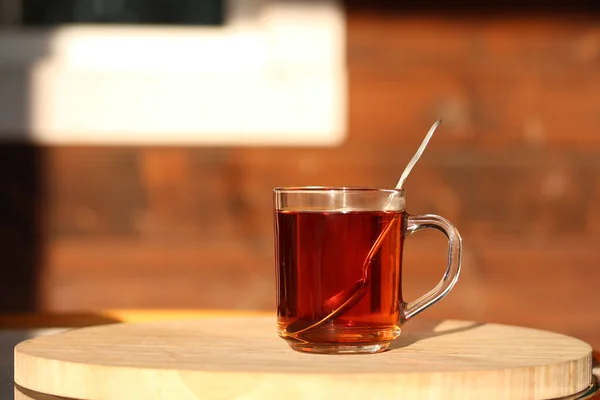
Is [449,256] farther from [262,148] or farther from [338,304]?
[262,148]

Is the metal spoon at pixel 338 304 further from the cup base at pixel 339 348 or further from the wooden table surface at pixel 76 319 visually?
the wooden table surface at pixel 76 319

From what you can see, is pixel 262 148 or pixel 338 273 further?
pixel 262 148

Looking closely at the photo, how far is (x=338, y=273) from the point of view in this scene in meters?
0.82

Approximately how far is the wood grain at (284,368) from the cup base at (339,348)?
0.01 meters

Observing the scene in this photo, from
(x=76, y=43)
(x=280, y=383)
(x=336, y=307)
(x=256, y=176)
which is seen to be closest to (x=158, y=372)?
(x=280, y=383)

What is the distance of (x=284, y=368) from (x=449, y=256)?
0.24 metres

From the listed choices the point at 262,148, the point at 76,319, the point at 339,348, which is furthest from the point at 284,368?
the point at 262,148

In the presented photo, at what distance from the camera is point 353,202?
827 millimetres

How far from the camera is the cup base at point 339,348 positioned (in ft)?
2.68

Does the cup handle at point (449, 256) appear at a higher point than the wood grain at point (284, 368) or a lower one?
higher

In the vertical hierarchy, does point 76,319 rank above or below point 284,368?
below

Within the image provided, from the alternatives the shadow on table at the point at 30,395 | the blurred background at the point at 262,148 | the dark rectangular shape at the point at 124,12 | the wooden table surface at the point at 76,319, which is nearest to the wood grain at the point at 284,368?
the shadow on table at the point at 30,395

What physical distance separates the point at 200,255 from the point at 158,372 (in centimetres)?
170

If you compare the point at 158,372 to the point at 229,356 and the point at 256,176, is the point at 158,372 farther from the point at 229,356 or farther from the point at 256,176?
the point at 256,176
